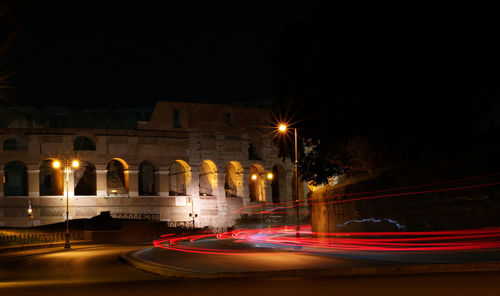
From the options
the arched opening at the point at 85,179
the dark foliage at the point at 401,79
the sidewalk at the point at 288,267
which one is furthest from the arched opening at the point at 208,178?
the sidewalk at the point at 288,267

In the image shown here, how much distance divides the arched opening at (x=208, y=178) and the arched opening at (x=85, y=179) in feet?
41.8

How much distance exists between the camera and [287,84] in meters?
33.8

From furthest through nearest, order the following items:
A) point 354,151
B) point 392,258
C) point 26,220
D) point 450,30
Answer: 1. point 26,220
2. point 354,151
3. point 450,30
4. point 392,258

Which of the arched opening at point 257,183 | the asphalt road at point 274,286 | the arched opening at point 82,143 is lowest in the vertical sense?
the asphalt road at point 274,286

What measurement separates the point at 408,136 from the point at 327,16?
25.2 feet

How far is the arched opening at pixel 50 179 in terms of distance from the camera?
5650cm

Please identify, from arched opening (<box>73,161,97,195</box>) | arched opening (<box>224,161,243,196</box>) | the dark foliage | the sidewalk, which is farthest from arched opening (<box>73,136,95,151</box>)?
the sidewalk

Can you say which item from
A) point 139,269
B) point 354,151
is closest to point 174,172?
point 354,151

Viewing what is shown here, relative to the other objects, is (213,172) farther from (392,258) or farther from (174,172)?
(392,258)

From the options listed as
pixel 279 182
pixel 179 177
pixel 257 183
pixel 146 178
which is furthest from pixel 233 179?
pixel 146 178

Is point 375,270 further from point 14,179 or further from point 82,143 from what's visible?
point 14,179

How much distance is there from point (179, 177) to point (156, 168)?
5450mm

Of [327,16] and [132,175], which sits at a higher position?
[327,16]

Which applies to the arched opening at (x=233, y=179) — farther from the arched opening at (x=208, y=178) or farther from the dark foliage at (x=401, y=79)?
the dark foliage at (x=401, y=79)
